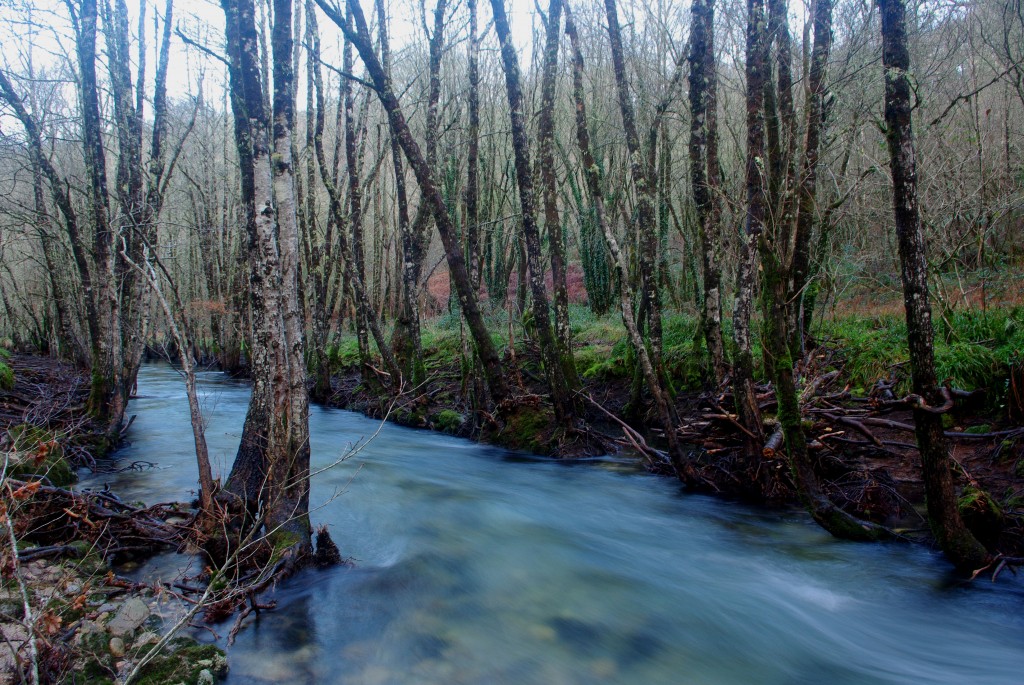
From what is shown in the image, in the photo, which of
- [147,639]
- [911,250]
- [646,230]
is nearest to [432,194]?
[646,230]

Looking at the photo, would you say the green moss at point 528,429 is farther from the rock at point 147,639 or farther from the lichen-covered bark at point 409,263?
the rock at point 147,639

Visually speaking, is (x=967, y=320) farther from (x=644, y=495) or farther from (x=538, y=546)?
(x=538, y=546)

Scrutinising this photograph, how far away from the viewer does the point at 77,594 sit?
465 cm

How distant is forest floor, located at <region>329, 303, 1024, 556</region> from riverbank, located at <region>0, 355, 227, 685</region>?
280 cm

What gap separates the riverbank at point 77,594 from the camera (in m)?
3.80

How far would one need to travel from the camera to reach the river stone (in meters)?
4.64

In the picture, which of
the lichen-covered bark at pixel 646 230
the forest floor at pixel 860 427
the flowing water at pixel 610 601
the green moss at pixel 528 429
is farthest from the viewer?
the green moss at pixel 528 429

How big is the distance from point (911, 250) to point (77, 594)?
685 centimetres

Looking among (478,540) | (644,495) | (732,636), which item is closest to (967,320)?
(644,495)

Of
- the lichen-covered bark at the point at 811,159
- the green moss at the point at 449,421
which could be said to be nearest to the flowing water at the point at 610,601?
the lichen-covered bark at the point at 811,159

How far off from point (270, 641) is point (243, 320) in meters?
20.5

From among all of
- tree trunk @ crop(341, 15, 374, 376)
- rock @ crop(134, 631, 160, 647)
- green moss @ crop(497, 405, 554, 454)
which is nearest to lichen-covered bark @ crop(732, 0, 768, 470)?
green moss @ crop(497, 405, 554, 454)

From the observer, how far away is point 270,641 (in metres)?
5.21

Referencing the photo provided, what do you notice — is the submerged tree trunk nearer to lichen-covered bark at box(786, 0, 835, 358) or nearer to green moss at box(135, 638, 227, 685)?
lichen-covered bark at box(786, 0, 835, 358)
